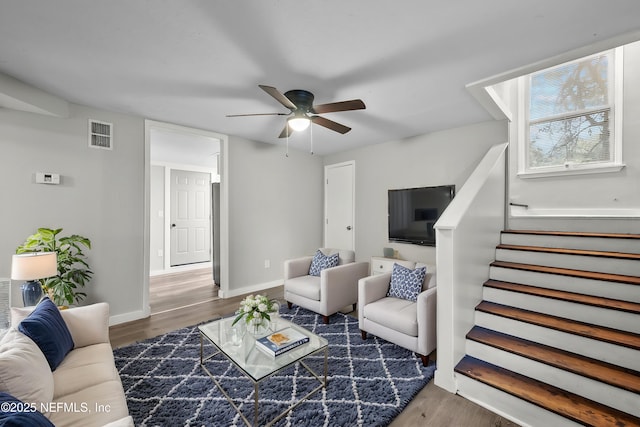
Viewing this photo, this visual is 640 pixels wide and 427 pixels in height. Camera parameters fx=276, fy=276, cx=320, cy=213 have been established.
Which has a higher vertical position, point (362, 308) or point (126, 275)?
point (126, 275)

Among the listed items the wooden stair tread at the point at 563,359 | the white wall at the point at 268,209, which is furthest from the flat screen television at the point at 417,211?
the wooden stair tread at the point at 563,359

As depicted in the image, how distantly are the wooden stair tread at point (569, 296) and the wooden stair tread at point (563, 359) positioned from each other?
14.9 inches

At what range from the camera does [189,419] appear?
Result: 5.60ft

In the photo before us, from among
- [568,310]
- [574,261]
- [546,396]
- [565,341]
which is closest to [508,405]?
[546,396]

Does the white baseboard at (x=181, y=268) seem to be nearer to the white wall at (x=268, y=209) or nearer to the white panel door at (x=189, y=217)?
the white panel door at (x=189, y=217)

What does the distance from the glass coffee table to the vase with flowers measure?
0.07 meters

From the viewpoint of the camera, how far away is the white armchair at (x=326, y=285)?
3.10 m

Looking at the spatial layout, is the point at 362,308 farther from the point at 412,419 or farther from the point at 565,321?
the point at 565,321

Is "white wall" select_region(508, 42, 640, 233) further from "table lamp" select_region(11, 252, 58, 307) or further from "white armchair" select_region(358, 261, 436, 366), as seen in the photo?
"table lamp" select_region(11, 252, 58, 307)

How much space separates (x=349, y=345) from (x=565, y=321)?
170 cm

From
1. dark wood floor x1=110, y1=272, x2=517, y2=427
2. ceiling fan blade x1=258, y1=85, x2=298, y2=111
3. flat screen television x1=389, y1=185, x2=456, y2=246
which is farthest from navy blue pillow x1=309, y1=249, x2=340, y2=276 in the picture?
ceiling fan blade x1=258, y1=85, x2=298, y2=111

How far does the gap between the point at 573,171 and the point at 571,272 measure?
131 centimetres

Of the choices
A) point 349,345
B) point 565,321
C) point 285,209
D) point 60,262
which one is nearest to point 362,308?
point 349,345

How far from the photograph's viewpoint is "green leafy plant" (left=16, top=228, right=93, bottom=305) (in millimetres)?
2408
